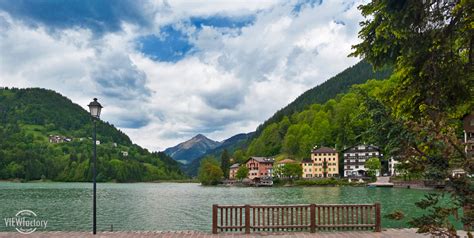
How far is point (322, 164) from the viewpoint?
5108 inches

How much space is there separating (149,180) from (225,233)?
620 ft

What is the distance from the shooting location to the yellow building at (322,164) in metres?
Result: 129

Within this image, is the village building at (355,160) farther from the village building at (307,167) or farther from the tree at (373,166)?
the tree at (373,166)

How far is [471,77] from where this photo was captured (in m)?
9.09

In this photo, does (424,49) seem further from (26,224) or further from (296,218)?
(26,224)

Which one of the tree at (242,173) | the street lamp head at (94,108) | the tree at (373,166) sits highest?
the street lamp head at (94,108)

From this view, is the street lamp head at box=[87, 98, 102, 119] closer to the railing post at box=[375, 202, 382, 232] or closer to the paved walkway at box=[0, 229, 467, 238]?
the paved walkway at box=[0, 229, 467, 238]

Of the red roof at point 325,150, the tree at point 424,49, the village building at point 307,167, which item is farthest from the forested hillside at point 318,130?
the tree at point 424,49

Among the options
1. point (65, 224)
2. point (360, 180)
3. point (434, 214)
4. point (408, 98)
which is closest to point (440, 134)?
point (434, 214)

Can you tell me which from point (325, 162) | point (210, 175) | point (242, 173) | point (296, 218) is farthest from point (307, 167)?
point (296, 218)

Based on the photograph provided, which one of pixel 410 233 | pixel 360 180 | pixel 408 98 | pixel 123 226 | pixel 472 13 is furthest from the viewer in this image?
pixel 360 180

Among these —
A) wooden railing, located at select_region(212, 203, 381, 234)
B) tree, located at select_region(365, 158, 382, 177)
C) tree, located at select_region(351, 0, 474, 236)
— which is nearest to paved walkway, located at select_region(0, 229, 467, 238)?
wooden railing, located at select_region(212, 203, 381, 234)

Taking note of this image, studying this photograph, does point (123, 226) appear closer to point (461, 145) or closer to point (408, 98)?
point (408, 98)

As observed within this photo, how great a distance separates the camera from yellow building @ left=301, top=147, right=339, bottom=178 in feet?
424
